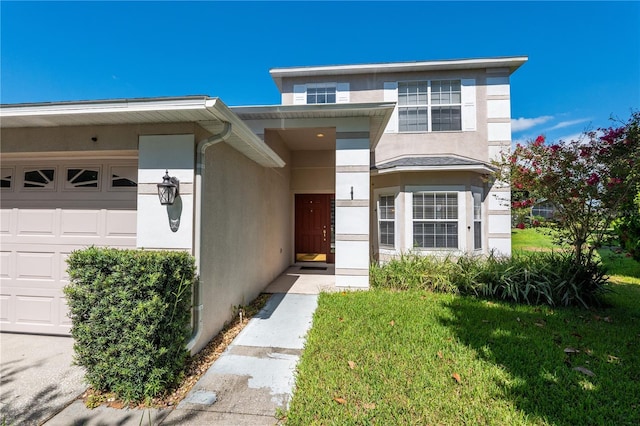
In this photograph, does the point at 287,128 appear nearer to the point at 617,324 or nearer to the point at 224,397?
the point at 224,397

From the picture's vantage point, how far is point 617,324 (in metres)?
4.21

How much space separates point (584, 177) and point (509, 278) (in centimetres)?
234

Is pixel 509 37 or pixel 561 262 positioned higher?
pixel 509 37

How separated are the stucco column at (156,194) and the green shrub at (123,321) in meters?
0.61

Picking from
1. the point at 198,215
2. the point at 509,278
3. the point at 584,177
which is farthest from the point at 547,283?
the point at 198,215

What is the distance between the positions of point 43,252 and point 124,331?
2567 millimetres

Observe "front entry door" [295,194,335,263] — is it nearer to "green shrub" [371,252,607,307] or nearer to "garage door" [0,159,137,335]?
"green shrub" [371,252,607,307]

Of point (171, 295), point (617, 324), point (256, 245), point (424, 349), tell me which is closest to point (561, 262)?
point (617, 324)

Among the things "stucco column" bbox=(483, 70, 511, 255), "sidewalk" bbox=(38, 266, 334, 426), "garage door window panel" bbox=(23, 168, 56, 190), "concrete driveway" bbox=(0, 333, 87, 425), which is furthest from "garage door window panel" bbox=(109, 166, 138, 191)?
"stucco column" bbox=(483, 70, 511, 255)

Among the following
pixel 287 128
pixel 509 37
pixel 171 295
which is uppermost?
pixel 509 37

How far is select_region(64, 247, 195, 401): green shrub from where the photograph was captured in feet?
8.23

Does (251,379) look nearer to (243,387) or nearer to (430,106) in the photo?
(243,387)

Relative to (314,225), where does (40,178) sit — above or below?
above

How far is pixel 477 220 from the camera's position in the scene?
25.0ft
